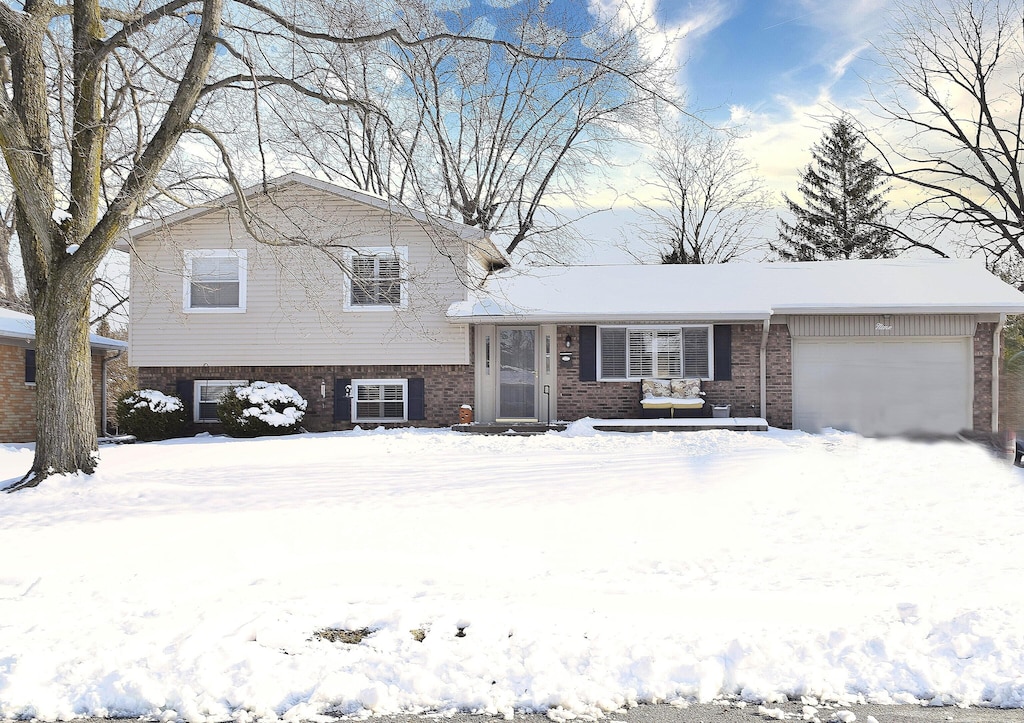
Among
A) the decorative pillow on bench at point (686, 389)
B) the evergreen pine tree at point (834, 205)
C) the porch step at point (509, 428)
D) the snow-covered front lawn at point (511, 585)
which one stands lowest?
the snow-covered front lawn at point (511, 585)

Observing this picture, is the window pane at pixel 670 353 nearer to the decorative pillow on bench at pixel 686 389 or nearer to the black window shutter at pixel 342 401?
the decorative pillow on bench at pixel 686 389

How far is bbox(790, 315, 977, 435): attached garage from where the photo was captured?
15.3 meters

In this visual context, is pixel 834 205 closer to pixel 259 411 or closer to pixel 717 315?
pixel 717 315

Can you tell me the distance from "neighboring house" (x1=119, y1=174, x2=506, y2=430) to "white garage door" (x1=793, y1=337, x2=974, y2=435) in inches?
281

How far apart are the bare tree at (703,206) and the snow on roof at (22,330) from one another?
2028 centimetres

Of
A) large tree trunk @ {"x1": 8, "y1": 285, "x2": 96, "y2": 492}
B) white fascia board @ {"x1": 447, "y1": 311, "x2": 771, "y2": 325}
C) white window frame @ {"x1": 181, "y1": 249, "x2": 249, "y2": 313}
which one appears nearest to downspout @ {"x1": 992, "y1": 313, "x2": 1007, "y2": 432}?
white fascia board @ {"x1": 447, "y1": 311, "x2": 771, "y2": 325}

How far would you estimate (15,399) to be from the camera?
16250 millimetres

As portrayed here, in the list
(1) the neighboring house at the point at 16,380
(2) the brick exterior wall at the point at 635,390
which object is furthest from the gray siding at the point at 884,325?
(1) the neighboring house at the point at 16,380

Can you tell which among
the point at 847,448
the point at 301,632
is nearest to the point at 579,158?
the point at 847,448

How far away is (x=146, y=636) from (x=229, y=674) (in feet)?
3.11

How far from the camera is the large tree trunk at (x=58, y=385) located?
9.93m

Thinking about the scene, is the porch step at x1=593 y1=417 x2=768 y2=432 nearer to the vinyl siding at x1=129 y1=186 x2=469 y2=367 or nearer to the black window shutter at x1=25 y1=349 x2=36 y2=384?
the vinyl siding at x1=129 y1=186 x2=469 y2=367

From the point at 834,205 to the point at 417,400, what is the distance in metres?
24.6

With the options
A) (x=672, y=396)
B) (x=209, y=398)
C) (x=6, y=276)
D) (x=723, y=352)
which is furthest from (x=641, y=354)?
(x=6, y=276)
